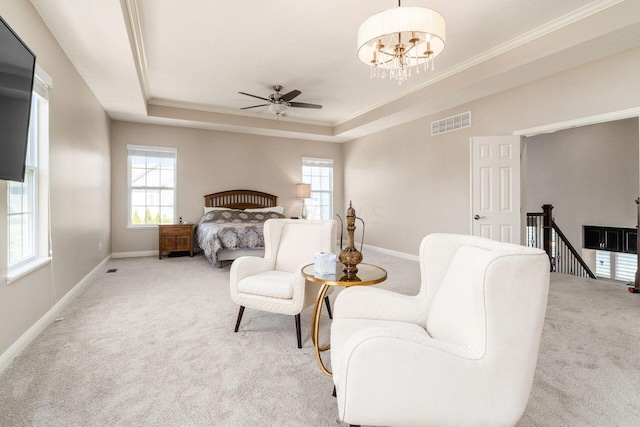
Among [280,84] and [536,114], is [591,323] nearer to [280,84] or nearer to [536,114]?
[536,114]

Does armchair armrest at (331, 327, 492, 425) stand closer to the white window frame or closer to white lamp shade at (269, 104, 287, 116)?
the white window frame

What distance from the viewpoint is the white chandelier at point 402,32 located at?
2131 millimetres

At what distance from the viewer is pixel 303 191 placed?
705 cm

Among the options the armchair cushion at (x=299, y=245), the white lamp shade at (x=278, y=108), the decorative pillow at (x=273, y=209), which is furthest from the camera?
the decorative pillow at (x=273, y=209)

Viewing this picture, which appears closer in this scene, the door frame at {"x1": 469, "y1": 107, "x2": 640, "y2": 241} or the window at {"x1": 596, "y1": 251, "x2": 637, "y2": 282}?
the door frame at {"x1": 469, "y1": 107, "x2": 640, "y2": 241}

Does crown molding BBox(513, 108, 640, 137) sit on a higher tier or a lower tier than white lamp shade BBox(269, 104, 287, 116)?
lower

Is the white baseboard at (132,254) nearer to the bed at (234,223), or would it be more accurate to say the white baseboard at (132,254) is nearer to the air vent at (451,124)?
the bed at (234,223)

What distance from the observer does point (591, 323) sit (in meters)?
2.72

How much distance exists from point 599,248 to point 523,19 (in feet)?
19.5

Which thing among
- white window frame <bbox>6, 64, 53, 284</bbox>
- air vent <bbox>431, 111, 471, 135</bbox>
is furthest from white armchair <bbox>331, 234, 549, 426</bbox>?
air vent <bbox>431, 111, 471, 135</bbox>

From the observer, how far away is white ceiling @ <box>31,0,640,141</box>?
9.34 ft

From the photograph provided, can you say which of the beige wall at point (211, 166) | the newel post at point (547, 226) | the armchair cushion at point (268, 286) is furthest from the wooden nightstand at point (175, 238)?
the newel post at point (547, 226)

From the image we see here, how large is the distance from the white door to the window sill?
473 cm

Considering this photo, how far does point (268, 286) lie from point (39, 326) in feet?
6.13
